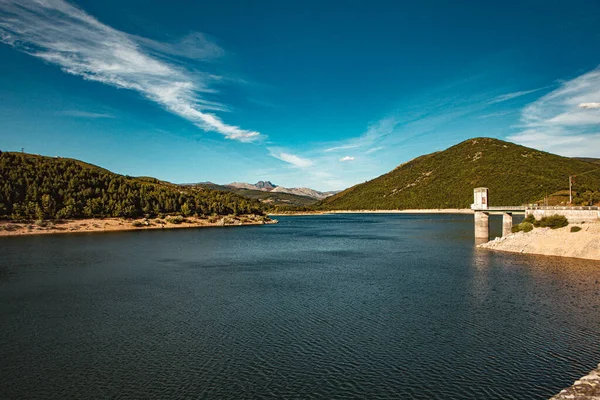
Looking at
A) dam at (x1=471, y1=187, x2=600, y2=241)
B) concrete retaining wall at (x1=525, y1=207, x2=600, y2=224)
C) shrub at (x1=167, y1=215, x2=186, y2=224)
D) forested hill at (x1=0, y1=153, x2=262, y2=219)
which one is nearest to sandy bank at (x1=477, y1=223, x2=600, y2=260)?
concrete retaining wall at (x1=525, y1=207, x2=600, y2=224)

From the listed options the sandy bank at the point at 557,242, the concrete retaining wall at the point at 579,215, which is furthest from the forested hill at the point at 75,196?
the concrete retaining wall at the point at 579,215

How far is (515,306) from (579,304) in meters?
5.65

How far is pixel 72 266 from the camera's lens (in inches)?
2164

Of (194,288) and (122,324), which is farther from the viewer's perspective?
(194,288)

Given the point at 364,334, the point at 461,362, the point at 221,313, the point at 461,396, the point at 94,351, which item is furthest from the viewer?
the point at 221,313

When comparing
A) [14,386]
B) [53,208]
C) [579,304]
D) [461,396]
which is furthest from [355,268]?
[53,208]

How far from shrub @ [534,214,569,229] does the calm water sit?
54.8 feet

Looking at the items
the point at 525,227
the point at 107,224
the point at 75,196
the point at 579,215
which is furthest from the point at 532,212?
the point at 75,196

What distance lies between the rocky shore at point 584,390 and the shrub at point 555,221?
191 ft

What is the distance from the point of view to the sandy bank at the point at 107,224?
11319cm

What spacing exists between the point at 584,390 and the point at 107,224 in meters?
143

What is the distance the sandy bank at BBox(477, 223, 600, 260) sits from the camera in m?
56.2

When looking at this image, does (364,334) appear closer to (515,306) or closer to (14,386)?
(515,306)

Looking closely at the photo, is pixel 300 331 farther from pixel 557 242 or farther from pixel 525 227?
pixel 525 227
